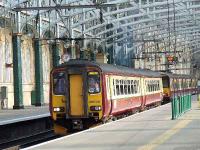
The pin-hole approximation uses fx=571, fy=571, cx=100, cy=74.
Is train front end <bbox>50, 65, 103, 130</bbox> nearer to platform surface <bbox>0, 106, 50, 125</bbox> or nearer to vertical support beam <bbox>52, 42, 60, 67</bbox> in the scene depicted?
platform surface <bbox>0, 106, 50, 125</bbox>

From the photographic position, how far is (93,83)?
2305 centimetres

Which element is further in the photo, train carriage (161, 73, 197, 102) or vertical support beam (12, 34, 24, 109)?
train carriage (161, 73, 197, 102)

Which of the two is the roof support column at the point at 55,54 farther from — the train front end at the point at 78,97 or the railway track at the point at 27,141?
the train front end at the point at 78,97

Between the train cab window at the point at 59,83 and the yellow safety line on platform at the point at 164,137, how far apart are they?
4963mm

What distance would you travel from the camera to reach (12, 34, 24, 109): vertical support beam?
156ft

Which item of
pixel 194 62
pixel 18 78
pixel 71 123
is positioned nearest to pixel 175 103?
pixel 71 123

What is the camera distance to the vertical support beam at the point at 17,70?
47.6 m

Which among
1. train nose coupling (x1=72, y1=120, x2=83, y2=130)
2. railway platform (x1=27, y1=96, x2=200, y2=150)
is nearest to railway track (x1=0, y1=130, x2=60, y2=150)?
train nose coupling (x1=72, y1=120, x2=83, y2=130)

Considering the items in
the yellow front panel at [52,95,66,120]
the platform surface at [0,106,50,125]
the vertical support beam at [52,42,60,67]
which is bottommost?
the platform surface at [0,106,50,125]

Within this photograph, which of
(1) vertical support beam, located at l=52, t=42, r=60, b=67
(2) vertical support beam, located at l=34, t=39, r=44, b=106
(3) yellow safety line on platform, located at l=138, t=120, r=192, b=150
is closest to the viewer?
(3) yellow safety line on platform, located at l=138, t=120, r=192, b=150

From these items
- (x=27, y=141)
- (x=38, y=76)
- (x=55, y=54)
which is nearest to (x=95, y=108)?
(x=27, y=141)

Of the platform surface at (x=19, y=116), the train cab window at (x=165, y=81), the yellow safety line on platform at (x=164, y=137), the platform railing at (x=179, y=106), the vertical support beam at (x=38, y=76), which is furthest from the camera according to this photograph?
the vertical support beam at (x=38, y=76)

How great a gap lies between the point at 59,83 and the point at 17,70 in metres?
24.8

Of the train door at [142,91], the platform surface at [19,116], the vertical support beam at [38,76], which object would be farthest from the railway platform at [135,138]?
the vertical support beam at [38,76]
